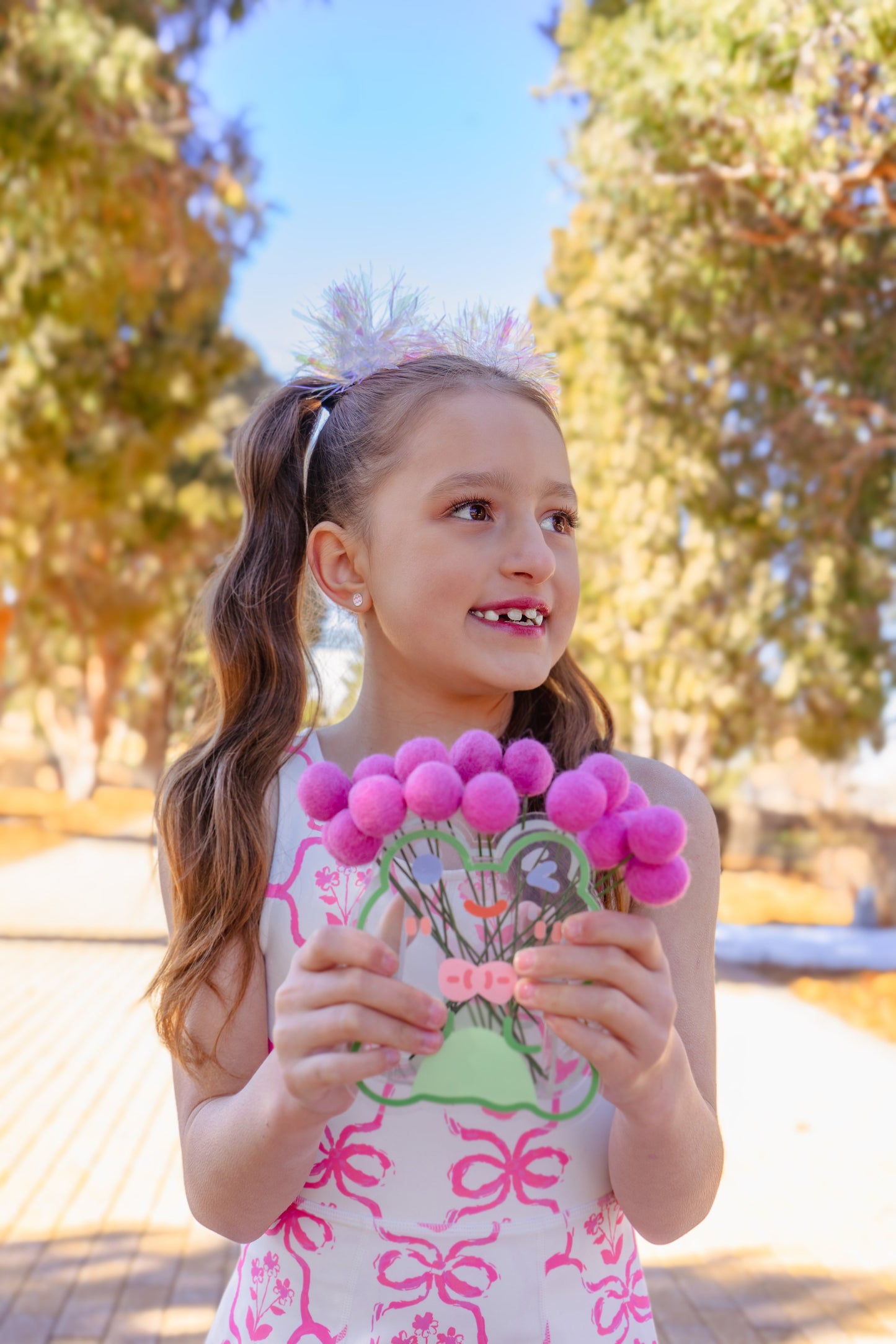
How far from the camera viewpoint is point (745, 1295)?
4.69m

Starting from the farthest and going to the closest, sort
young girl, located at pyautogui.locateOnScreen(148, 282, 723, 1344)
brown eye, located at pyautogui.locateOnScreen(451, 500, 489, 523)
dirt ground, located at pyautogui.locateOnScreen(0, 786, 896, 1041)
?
dirt ground, located at pyautogui.locateOnScreen(0, 786, 896, 1041) → brown eye, located at pyautogui.locateOnScreen(451, 500, 489, 523) → young girl, located at pyautogui.locateOnScreen(148, 282, 723, 1344)

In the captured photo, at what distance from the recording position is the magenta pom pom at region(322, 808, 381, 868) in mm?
1200

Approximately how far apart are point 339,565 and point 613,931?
2.87ft

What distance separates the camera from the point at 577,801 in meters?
1.16

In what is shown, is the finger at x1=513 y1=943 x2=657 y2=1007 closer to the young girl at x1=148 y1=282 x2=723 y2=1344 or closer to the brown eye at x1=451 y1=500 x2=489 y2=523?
the young girl at x1=148 y1=282 x2=723 y2=1344

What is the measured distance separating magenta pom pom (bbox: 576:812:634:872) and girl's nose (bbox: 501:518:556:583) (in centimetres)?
44

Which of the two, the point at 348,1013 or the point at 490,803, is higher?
the point at 490,803

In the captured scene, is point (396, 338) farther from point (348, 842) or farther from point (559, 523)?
point (348, 842)

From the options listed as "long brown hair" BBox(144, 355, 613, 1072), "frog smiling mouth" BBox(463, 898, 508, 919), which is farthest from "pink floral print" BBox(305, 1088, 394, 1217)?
"frog smiling mouth" BBox(463, 898, 508, 919)

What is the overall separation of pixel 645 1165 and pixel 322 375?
4.32 feet

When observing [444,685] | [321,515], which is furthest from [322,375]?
[444,685]

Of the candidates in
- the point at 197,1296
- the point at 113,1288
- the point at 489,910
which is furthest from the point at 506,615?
the point at 113,1288

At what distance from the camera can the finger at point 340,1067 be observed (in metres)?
1.18

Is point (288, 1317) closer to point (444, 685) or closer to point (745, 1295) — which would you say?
point (444, 685)
